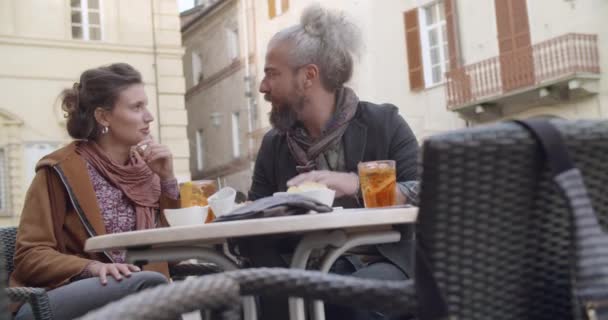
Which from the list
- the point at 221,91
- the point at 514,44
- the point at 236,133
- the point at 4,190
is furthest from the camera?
the point at 221,91

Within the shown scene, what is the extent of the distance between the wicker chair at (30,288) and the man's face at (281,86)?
1.47ft

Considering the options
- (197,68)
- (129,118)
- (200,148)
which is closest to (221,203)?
(129,118)

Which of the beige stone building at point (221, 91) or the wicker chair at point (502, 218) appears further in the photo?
the beige stone building at point (221, 91)

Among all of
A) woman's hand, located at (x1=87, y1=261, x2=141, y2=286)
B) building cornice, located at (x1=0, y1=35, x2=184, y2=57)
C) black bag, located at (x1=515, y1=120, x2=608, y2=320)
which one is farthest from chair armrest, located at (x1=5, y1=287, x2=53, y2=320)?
building cornice, located at (x1=0, y1=35, x2=184, y2=57)

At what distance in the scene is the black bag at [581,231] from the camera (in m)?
0.81

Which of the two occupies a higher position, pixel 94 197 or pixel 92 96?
pixel 92 96

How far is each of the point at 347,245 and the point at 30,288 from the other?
0.65 m

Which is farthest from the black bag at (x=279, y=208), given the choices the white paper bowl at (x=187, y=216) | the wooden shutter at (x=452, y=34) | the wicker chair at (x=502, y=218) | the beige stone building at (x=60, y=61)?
the wooden shutter at (x=452, y=34)

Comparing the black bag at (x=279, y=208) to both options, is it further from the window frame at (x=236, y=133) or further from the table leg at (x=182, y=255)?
the window frame at (x=236, y=133)

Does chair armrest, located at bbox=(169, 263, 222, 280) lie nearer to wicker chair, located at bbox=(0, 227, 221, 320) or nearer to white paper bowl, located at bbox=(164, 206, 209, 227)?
wicker chair, located at bbox=(0, 227, 221, 320)

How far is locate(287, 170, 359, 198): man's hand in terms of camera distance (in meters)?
1.88

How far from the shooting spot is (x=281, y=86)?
2479 mm

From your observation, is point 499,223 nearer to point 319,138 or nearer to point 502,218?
point 502,218

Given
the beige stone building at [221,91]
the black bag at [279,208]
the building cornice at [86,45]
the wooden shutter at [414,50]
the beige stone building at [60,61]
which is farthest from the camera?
the beige stone building at [221,91]
